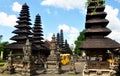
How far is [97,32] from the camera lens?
104 ft

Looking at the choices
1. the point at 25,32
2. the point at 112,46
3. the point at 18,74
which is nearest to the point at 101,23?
the point at 112,46

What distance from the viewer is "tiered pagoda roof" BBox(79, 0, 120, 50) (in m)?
29.9

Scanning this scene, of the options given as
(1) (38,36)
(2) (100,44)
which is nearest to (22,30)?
(1) (38,36)

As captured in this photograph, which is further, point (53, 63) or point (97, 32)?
point (53, 63)

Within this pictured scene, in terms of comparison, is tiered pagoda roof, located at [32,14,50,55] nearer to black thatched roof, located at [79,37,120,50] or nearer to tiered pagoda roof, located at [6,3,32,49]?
tiered pagoda roof, located at [6,3,32,49]

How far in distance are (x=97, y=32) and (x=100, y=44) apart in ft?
7.32

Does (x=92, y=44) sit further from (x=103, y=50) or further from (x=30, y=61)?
(x=30, y=61)

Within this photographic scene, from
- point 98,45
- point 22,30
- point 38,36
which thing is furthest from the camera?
point 38,36

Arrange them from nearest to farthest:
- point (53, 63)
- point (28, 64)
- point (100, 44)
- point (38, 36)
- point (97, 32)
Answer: point (100, 44) → point (97, 32) → point (28, 64) → point (53, 63) → point (38, 36)

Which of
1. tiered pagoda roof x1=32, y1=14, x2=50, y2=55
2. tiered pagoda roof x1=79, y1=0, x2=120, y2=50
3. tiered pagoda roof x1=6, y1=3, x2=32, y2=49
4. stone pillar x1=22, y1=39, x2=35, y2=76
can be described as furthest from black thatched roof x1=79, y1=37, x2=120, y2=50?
tiered pagoda roof x1=32, y1=14, x2=50, y2=55

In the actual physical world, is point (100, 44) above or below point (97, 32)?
below

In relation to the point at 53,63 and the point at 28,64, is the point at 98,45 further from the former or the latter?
the point at 53,63

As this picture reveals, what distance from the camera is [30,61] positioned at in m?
33.1

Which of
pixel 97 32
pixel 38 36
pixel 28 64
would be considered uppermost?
pixel 38 36
